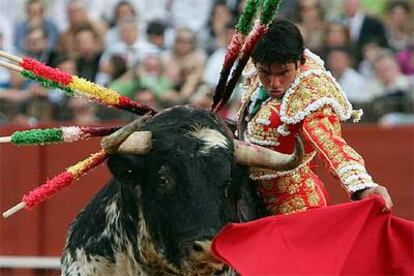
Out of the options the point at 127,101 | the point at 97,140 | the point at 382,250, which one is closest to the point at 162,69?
the point at 97,140

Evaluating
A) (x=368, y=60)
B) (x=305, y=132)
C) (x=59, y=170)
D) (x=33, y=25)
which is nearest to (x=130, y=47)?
(x=33, y=25)

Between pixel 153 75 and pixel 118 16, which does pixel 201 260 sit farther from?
pixel 118 16

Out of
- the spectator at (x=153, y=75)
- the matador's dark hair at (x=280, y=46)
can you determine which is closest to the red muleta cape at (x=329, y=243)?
the matador's dark hair at (x=280, y=46)

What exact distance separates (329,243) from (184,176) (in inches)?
19.8

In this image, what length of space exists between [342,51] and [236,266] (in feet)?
15.0

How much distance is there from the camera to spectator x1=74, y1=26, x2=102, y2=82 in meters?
8.42

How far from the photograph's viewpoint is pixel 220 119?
4.16 meters

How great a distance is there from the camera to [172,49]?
849 centimetres

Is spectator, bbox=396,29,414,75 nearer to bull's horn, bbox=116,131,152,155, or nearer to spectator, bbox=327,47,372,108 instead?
spectator, bbox=327,47,372,108

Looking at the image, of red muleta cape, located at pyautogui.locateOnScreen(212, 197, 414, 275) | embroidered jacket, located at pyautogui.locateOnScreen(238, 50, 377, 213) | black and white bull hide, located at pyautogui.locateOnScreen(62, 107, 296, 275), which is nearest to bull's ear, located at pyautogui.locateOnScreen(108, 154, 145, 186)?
black and white bull hide, located at pyautogui.locateOnScreen(62, 107, 296, 275)

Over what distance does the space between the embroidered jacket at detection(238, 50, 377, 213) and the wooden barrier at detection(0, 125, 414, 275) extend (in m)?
3.55

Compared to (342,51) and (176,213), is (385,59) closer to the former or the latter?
(342,51)

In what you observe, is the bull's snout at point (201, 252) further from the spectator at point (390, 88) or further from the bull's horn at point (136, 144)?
the spectator at point (390, 88)

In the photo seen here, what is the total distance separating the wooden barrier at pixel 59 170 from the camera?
8180 mm
